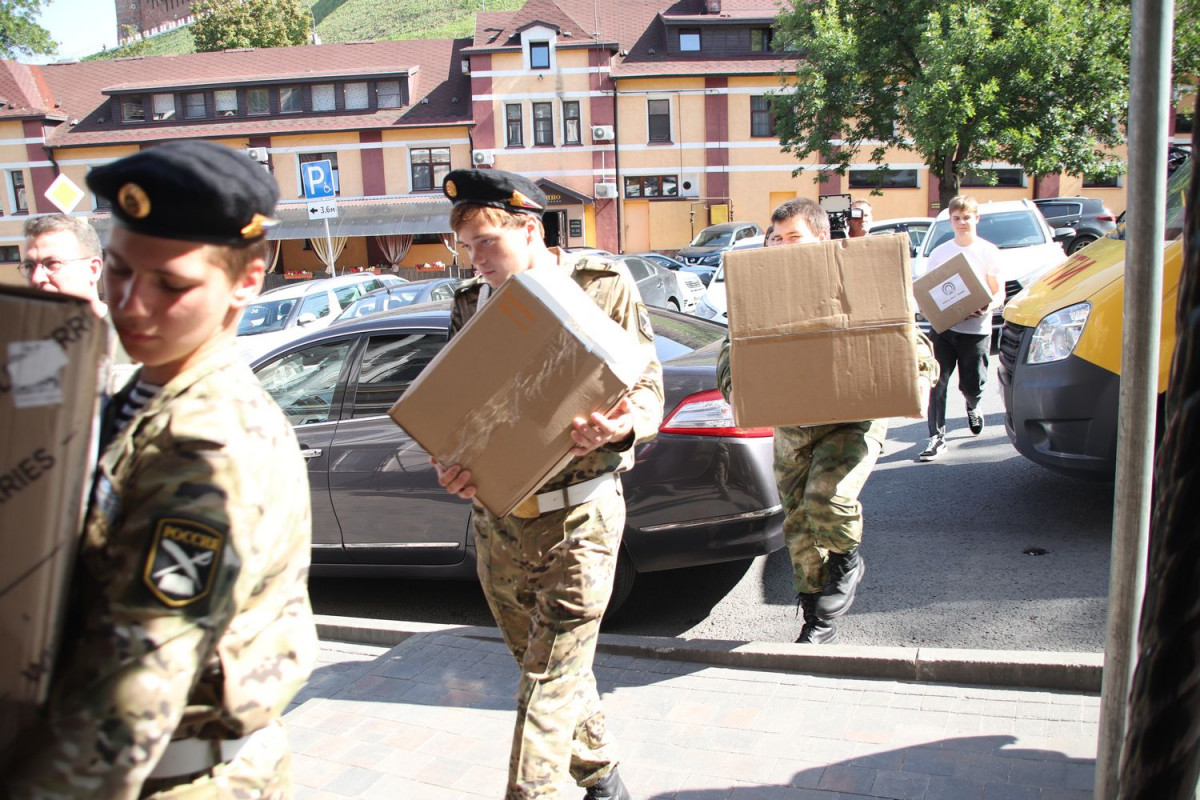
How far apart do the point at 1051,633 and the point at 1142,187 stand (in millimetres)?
2895

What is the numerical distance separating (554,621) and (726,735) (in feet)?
3.85

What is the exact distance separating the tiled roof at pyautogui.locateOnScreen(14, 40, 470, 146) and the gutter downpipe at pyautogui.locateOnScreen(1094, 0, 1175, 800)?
40495mm

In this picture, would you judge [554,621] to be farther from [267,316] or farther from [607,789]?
Answer: [267,316]

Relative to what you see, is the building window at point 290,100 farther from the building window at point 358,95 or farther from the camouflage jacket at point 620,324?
the camouflage jacket at point 620,324

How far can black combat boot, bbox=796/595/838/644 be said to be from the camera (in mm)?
4160

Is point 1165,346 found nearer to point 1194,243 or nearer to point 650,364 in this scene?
point 650,364

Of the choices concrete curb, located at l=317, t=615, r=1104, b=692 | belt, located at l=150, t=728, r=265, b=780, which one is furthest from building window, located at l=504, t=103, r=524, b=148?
belt, located at l=150, t=728, r=265, b=780

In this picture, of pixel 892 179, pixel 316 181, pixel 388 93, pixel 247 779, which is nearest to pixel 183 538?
pixel 247 779

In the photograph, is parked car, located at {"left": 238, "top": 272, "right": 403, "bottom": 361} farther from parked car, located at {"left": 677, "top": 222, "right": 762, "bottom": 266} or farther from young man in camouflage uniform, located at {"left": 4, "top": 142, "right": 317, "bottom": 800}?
parked car, located at {"left": 677, "top": 222, "right": 762, "bottom": 266}

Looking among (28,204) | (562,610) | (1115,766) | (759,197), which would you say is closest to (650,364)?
(562,610)

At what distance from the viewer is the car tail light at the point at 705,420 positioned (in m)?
4.61

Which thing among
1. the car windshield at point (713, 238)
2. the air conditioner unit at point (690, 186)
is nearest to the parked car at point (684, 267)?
the car windshield at point (713, 238)

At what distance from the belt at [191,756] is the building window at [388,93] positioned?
4314 centimetres

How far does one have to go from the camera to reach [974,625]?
446 centimetres
